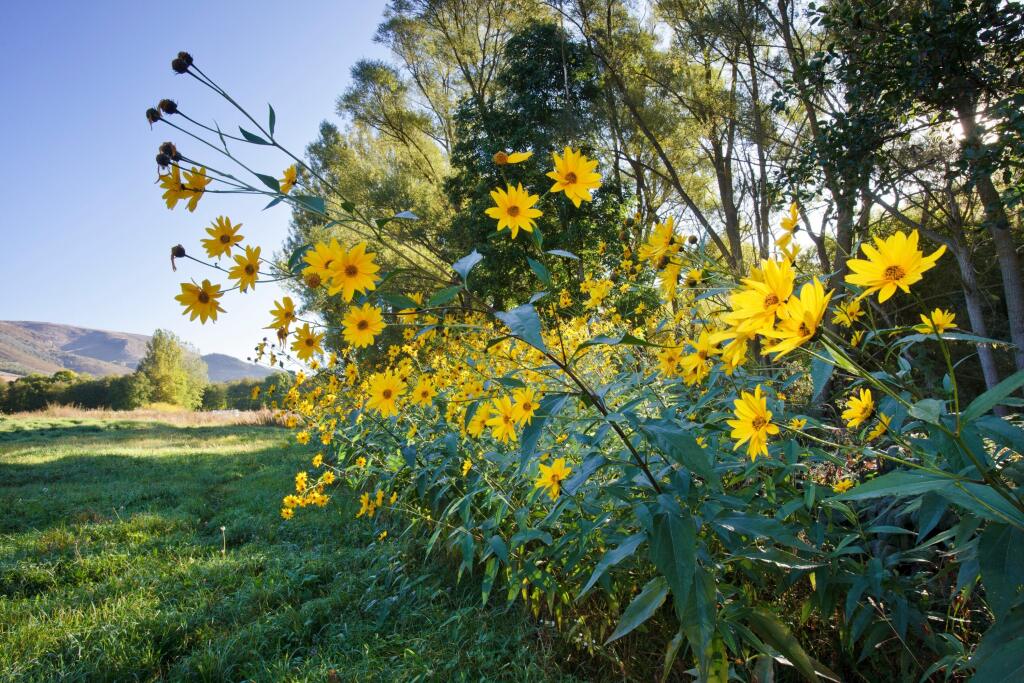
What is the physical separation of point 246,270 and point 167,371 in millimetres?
39976

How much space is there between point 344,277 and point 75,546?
3277 mm

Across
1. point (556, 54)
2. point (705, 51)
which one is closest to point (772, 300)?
point (705, 51)

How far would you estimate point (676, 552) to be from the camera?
83 cm

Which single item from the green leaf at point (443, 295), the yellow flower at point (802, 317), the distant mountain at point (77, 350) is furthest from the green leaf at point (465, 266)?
the distant mountain at point (77, 350)

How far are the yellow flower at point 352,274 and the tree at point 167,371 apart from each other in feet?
122

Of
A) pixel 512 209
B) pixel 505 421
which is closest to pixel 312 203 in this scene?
pixel 512 209

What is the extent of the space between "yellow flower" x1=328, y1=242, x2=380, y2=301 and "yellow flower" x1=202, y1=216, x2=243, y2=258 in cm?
25

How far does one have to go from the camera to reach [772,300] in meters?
0.62

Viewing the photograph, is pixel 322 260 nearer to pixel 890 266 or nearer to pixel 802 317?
pixel 802 317

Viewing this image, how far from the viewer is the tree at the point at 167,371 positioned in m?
33.2

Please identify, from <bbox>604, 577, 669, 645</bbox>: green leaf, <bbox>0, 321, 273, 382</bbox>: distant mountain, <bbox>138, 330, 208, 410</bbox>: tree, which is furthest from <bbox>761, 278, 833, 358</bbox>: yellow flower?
<bbox>0, 321, 273, 382</bbox>: distant mountain

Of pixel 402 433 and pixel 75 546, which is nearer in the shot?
pixel 402 433

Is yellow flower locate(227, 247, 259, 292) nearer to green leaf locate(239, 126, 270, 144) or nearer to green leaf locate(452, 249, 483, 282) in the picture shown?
green leaf locate(239, 126, 270, 144)

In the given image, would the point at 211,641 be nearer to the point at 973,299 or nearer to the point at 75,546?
the point at 75,546
